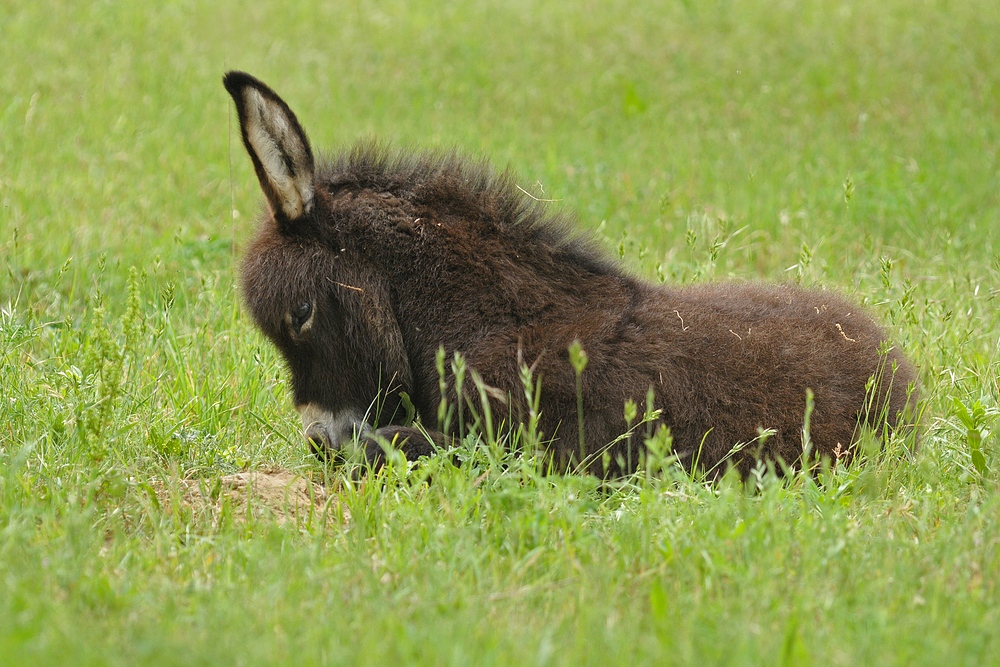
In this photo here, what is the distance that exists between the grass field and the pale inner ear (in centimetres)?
73

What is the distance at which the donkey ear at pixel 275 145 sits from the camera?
4465mm

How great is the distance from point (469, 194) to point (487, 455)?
53.1 inches

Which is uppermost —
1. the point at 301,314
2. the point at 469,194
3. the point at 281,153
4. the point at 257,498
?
the point at 281,153

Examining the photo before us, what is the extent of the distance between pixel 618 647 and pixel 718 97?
404 inches

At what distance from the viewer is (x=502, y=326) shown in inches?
182

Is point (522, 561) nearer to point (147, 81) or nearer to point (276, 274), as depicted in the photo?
point (276, 274)

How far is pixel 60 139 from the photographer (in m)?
10.1

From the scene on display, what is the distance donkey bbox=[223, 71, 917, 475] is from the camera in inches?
177

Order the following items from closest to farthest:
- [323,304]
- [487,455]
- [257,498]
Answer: [487,455] < [257,498] < [323,304]

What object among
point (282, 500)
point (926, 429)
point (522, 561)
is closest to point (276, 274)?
point (282, 500)

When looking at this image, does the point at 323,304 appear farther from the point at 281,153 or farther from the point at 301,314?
the point at 281,153

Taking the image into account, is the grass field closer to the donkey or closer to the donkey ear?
the donkey

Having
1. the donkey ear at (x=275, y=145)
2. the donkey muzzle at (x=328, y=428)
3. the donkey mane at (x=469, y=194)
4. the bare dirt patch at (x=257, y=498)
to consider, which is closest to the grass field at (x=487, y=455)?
the bare dirt patch at (x=257, y=498)

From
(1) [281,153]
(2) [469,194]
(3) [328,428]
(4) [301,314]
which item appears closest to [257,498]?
(3) [328,428]
